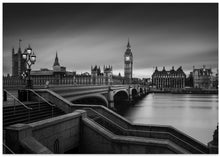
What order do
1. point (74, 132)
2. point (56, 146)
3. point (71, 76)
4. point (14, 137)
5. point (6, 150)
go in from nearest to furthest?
point (6, 150) → point (14, 137) → point (56, 146) → point (74, 132) → point (71, 76)

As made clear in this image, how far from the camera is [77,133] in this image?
11180 millimetres

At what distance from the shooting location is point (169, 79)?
182375mm

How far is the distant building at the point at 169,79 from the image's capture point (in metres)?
176

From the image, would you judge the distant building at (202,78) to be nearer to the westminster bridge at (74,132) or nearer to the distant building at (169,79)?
the distant building at (169,79)

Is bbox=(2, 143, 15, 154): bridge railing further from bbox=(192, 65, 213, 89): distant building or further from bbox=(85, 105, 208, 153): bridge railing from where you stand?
bbox=(192, 65, 213, 89): distant building

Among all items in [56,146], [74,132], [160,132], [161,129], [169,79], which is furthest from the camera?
[169,79]

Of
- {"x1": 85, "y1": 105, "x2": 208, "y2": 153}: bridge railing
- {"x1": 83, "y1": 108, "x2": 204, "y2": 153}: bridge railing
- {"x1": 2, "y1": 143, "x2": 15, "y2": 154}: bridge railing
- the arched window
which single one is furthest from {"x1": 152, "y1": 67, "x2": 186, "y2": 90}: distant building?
{"x1": 2, "y1": 143, "x2": 15, "y2": 154}: bridge railing

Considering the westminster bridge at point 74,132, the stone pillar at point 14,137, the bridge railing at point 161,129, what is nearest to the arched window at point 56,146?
the westminster bridge at point 74,132

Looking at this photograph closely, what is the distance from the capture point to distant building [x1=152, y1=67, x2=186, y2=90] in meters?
176

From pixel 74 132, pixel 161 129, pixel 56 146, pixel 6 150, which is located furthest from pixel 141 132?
pixel 6 150

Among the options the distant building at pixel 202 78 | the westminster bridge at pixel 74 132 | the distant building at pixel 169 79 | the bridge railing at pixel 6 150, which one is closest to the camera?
the bridge railing at pixel 6 150

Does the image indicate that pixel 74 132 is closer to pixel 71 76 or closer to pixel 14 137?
pixel 14 137

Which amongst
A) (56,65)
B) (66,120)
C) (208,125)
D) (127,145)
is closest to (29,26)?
(66,120)

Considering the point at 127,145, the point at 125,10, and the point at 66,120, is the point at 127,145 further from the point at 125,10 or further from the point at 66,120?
the point at 125,10
